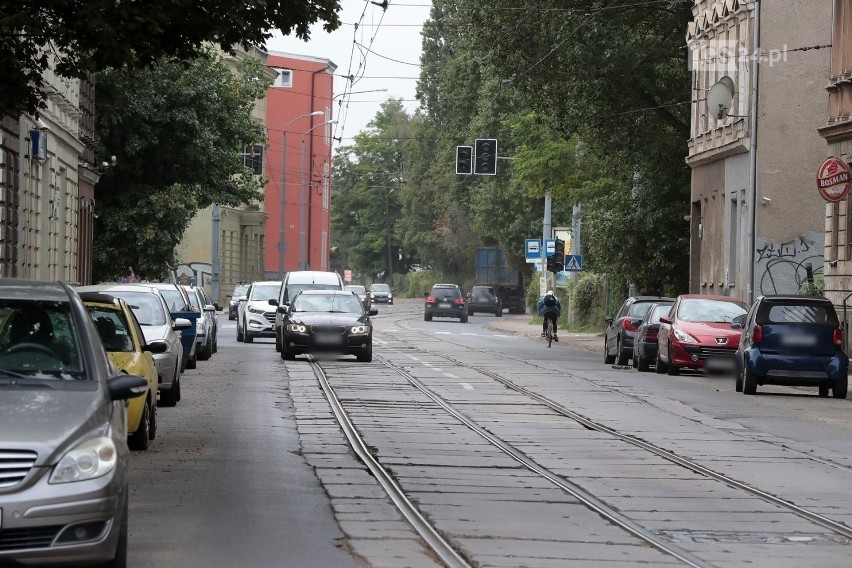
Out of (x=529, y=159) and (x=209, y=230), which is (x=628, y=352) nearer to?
(x=529, y=159)

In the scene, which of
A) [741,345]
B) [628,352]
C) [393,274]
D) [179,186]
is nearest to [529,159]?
[179,186]

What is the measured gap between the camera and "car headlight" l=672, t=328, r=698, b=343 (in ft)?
100

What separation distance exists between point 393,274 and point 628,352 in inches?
4377

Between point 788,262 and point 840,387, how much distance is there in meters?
17.4

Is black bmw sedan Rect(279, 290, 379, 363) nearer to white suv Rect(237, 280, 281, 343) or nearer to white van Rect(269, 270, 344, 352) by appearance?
white van Rect(269, 270, 344, 352)

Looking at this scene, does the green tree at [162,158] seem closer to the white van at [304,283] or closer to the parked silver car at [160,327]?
the white van at [304,283]

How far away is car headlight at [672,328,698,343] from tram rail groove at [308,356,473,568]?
38.5 ft

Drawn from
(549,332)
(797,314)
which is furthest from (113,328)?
(549,332)

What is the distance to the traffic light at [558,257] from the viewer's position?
57.2 metres

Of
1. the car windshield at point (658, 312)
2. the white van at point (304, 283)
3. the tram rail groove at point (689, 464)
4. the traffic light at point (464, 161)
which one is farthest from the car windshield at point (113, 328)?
the traffic light at point (464, 161)

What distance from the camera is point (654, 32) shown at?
1818 inches

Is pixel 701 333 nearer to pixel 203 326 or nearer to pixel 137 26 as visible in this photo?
pixel 203 326

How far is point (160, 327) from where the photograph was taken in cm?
2158

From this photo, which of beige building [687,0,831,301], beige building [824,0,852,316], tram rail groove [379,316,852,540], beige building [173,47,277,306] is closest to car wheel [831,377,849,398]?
tram rail groove [379,316,852,540]
